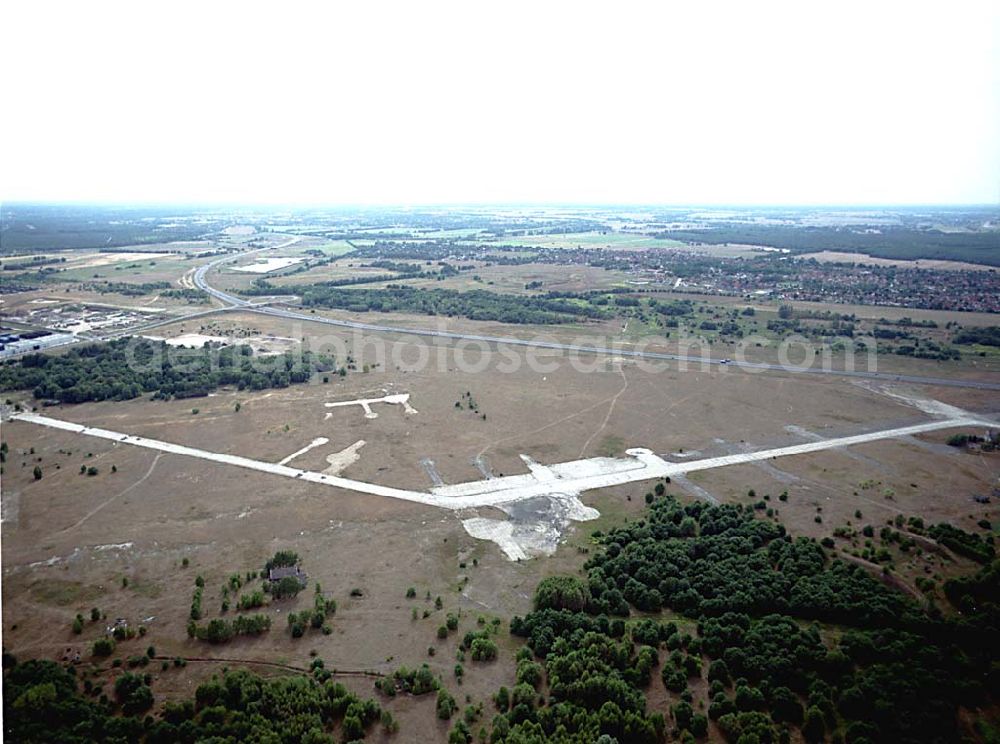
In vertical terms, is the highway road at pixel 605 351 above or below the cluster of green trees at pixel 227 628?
above

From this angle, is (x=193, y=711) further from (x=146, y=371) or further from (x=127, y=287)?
(x=127, y=287)

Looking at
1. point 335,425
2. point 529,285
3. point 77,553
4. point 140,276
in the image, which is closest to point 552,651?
point 77,553

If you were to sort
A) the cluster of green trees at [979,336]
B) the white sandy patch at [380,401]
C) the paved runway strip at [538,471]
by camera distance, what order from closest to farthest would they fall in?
the paved runway strip at [538,471]
the white sandy patch at [380,401]
the cluster of green trees at [979,336]

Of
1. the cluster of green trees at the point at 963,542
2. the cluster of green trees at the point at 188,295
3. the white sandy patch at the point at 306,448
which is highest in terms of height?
the cluster of green trees at the point at 188,295

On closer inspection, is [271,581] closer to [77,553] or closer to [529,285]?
[77,553]

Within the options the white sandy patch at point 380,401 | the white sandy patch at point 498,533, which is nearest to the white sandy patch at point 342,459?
the white sandy patch at point 380,401

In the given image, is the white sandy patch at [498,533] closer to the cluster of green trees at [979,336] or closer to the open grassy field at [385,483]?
the open grassy field at [385,483]

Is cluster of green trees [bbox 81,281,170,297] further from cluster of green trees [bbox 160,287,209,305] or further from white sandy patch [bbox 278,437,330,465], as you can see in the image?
white sandy patch [bbox 278,437,330,465]
